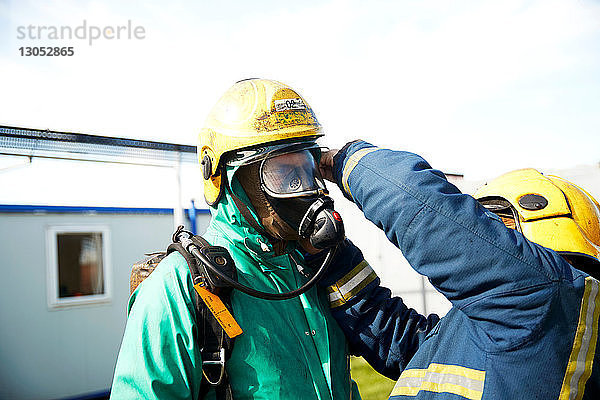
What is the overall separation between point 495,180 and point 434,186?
0.81 meters

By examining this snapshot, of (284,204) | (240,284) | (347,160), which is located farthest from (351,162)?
(240,284)

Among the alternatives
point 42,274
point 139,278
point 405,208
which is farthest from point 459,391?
point 42,274

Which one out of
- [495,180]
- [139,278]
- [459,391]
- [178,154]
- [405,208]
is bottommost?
[459,391]

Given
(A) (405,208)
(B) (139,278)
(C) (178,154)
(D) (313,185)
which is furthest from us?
(C) (178,154)

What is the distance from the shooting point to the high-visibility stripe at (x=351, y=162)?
1.59 metres

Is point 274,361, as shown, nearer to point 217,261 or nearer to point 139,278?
point 217,261

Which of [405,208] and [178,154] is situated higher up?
[178,154]

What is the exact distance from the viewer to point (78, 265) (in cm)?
746

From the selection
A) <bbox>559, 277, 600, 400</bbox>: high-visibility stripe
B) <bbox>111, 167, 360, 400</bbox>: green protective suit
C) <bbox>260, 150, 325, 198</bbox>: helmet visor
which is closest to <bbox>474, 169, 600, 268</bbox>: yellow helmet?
<bbox>559, 277, 600, 400</bbox>: high-visibility stripe

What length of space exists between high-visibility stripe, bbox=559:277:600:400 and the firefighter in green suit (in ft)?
2.88

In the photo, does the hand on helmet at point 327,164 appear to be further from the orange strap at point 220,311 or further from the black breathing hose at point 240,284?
the orange strap at point 220,311

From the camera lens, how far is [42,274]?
705 centimetres

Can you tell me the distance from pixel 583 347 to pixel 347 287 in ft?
3.27

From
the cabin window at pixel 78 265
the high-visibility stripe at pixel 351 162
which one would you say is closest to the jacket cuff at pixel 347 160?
the high-visibility stripe at pixel 351 162
